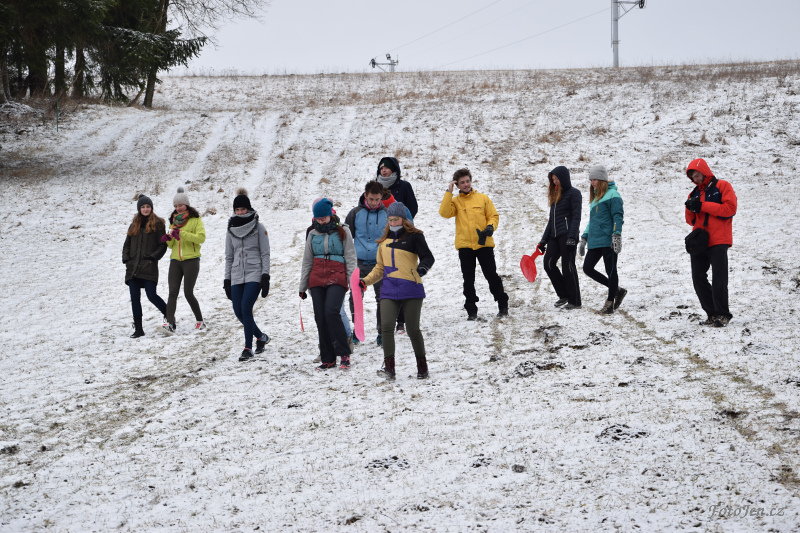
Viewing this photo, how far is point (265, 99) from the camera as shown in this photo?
3158 centimetres

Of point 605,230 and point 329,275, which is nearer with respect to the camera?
point 329,275

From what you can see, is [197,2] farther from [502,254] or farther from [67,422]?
[67,422]

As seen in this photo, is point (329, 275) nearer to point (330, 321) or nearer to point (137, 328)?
point (330, 321)

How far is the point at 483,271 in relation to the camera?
27.6 ft

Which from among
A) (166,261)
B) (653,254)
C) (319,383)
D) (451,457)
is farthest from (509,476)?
(166,261)

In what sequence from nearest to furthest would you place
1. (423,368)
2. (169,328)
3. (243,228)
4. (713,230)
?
(423,368) → (713,230) → (243,228) → (169,328)

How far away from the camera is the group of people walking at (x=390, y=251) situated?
20.8ft

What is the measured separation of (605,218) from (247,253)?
4.68m

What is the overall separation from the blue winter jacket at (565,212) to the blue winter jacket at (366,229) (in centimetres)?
222

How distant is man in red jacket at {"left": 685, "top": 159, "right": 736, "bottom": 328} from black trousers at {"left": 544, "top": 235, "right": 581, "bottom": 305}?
170cm

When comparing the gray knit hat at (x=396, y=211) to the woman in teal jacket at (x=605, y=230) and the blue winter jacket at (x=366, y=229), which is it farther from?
the woman in teal jacket at (x=605, y=230)

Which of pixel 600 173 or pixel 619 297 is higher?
pixel 600 173

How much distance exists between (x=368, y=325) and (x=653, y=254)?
5908 mm

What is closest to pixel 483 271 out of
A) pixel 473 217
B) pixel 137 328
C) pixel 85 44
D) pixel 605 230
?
pixel 473 217
